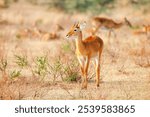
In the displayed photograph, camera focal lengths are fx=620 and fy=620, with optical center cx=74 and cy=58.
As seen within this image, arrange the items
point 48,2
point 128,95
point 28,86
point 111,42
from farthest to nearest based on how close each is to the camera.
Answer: point 48,2, point 111,42, point 28,86, point 128,95

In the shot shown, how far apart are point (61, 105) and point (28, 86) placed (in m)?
1.69

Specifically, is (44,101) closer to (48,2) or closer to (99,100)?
(99,100)

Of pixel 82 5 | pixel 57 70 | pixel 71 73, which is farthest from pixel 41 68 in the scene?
pixel 82 5

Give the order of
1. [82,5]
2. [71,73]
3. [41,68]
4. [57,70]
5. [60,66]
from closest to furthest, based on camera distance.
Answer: [71,73], [57,70], [41,68], [60,66], [82,5]

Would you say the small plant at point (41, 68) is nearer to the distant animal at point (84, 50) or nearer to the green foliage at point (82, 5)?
the distant animal at point (84, 50)

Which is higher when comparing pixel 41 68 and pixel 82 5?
pixel 41 68

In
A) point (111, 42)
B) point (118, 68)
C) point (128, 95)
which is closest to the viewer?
point (128, 95)

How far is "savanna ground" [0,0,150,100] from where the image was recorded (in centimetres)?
973

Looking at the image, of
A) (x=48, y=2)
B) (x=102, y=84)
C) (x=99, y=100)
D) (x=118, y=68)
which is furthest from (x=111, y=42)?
(x=48, y=2)

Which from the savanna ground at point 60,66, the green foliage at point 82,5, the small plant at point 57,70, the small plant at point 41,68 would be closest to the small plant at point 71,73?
the savanna ground at point 60,66

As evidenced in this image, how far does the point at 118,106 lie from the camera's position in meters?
8.67

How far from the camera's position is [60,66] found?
Result: 1095cm

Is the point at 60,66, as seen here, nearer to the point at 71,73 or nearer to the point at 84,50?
the point at 71,73

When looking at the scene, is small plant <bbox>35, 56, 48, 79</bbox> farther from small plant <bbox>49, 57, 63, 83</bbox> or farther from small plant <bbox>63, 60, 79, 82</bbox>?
small plant <bbox>63, 60, 79, 82</bbox>
